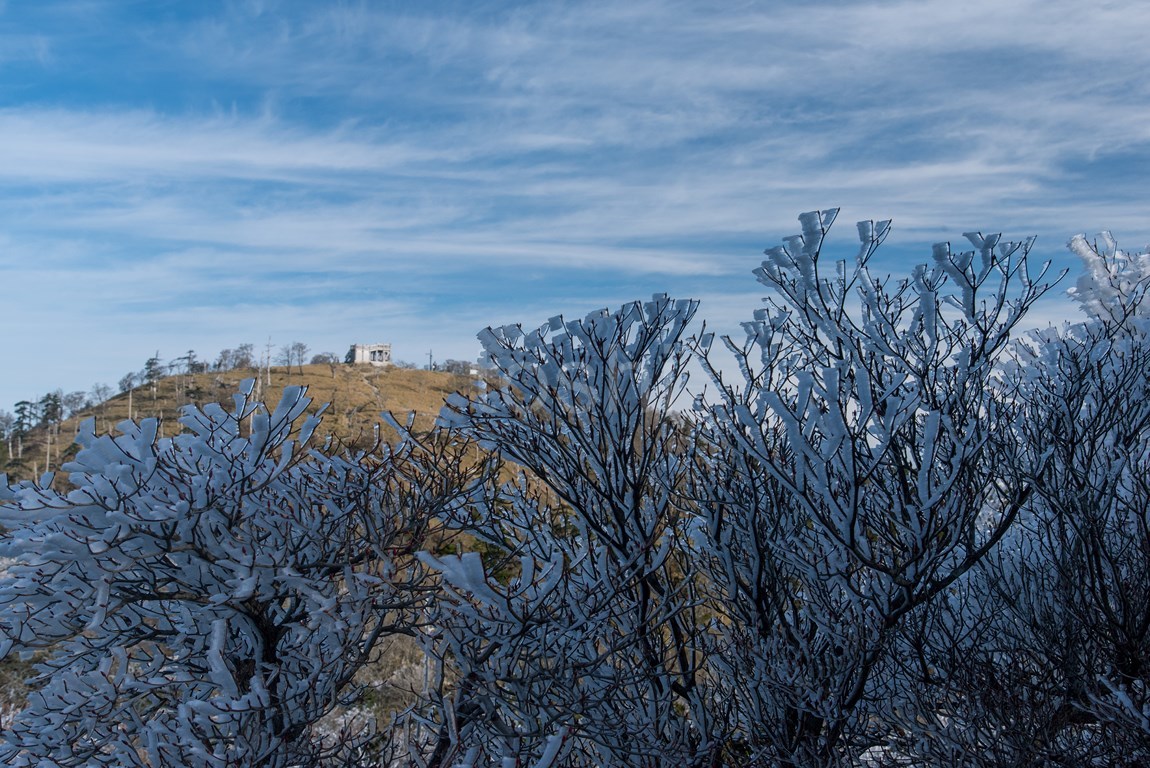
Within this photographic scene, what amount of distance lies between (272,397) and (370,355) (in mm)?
33291

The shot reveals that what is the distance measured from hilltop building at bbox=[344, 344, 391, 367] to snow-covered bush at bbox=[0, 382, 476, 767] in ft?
357

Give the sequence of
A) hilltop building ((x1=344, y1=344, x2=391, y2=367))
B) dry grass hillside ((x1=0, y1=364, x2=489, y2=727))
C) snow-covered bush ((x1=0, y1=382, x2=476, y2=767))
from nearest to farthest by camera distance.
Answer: snow-covered bush ((x1=0, y1=382, x2=476, y2=767)), dry grass hillside ((x1=0, y1=364, x2=489, y2=727)), hilltop building ((x1=344, y1=344, x2=391, y2=367))

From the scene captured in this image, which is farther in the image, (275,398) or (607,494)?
(275,398)

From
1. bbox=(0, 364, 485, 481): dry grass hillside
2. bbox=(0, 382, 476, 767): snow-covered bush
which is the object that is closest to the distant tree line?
bbox=(0, 382, 476, 767): snow-covered bush

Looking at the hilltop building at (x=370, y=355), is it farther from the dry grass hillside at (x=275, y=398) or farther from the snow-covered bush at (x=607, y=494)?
the snow-covered bush at (x=607, y=494)

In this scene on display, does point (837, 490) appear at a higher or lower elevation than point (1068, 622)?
higher

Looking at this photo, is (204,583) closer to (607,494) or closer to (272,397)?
(607,494)

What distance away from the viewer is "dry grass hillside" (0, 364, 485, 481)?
7243cm

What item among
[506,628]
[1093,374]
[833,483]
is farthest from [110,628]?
[1093,374]

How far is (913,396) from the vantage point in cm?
657

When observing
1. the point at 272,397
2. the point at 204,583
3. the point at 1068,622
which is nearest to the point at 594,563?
the point at 204,583

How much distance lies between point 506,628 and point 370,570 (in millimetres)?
1268

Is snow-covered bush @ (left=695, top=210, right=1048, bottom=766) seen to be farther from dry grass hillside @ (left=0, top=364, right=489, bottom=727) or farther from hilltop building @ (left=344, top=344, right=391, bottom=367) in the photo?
hilltop building @ (left=344, top=344, right=391, bottom=367)

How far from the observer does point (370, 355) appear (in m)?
116
